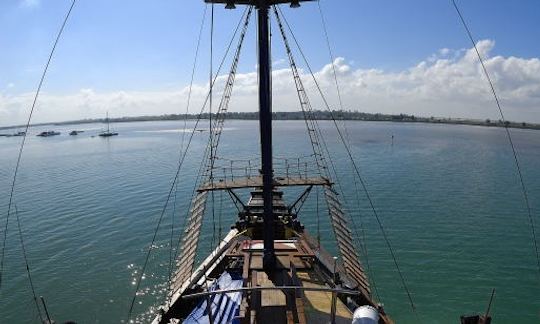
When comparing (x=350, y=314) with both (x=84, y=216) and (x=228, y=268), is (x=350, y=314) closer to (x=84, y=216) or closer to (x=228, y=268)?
(x=228, y=268)

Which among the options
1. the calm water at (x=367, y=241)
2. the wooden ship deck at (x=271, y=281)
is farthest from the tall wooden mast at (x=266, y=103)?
the calm water at (x=367, y=241)

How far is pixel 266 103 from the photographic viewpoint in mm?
12906

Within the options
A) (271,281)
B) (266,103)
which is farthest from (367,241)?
(266,103)

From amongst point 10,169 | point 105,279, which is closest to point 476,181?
point 105,279

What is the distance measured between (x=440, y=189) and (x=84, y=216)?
4424cm

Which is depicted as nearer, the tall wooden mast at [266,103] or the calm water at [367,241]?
the tall wooden mast at [266,103]

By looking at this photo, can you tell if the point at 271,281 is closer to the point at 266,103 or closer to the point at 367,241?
the point at 266,103

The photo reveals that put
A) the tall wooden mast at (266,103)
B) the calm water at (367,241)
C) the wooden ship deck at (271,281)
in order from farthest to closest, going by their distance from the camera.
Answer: the calm water at (367,241) < the tall wooden mast at (266,103) < the wooden ship deck at (271,281)

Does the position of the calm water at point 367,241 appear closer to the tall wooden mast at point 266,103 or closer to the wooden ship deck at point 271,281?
the wooden ship deck at point 271,281

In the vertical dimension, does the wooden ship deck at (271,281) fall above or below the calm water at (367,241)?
above

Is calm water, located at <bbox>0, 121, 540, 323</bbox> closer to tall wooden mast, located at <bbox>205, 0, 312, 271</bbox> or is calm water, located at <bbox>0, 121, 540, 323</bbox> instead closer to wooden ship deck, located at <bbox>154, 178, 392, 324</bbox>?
wooden ship deck, located at <bbox>154, 178, 392, 324</bbox>

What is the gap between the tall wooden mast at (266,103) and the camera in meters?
12.7

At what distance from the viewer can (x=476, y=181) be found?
53.2 meters

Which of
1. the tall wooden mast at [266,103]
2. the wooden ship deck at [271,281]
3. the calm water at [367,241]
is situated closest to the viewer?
the wooden ship deck at [271,281]
